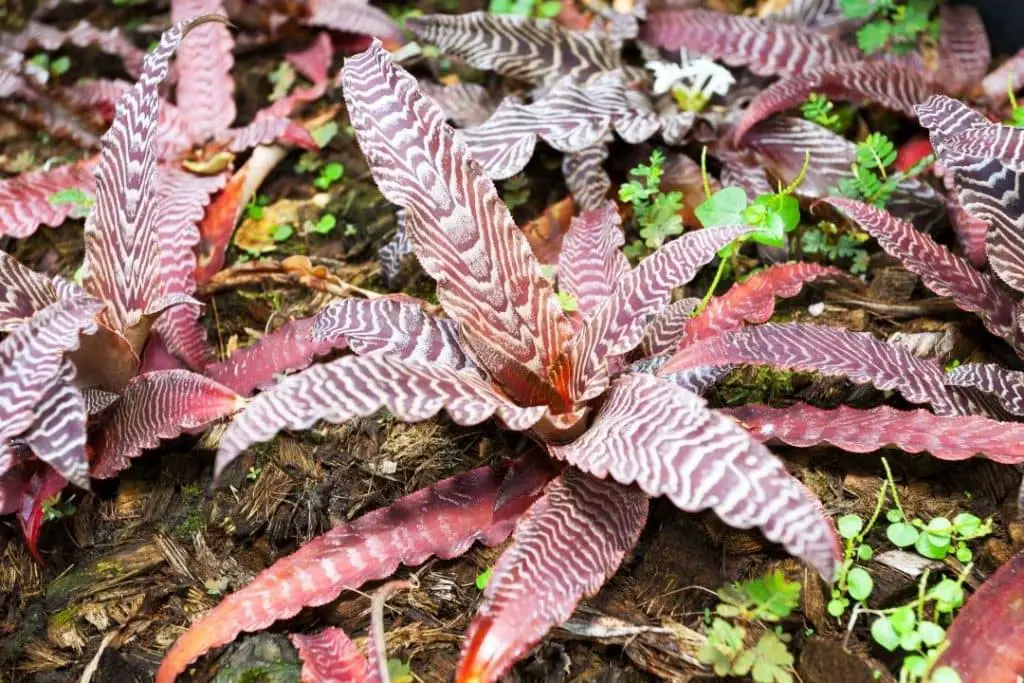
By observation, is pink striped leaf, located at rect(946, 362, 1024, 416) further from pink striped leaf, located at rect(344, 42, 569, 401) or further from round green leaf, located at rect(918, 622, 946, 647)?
pink striped leaf, located at rect(344, 42, 569, 401)

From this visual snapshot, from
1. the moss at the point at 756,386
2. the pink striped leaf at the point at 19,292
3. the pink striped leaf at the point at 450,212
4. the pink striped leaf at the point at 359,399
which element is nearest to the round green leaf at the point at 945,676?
the moss at the point at 756,386

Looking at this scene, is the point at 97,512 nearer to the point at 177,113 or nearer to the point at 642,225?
the point at 177,113

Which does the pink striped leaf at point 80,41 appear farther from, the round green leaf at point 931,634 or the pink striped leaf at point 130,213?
the round green leaf at point 931,634

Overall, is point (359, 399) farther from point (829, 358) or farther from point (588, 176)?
point (588, 176)

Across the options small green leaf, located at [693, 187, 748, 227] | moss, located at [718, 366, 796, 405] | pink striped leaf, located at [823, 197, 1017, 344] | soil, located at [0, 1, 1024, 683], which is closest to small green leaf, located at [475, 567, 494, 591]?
soil, located at [0, 1, 1024, 683]

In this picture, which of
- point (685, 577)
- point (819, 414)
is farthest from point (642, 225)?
point (685, 577)
